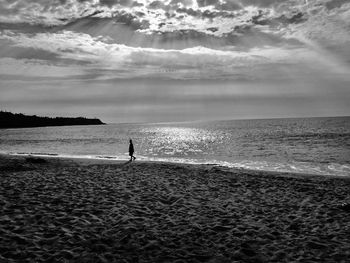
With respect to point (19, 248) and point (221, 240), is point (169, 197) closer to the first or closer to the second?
point (221, 240)

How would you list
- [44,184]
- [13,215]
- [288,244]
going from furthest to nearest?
[44,184]
[13,215]
[288,244]

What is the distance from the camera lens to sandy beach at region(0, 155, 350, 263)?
8.20 metres

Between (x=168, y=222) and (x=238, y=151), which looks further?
(x=238, y=151)

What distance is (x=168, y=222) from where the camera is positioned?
1081 cm

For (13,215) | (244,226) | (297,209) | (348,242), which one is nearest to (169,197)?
(244,226)

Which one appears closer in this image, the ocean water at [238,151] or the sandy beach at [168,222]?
the sandy beach at [168,222]

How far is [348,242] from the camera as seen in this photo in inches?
357

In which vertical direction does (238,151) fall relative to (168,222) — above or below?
below

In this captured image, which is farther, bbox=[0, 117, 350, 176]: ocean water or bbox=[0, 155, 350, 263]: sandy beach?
bbox=[0, 117, 350, 176]: ocean water

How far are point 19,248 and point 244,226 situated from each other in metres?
7.22

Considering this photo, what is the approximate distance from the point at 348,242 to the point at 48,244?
29.8 ft

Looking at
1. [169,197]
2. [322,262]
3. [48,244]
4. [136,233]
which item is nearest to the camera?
[322,262]

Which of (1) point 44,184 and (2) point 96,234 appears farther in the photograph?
(1) point 44,184

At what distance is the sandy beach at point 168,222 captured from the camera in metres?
8.20
